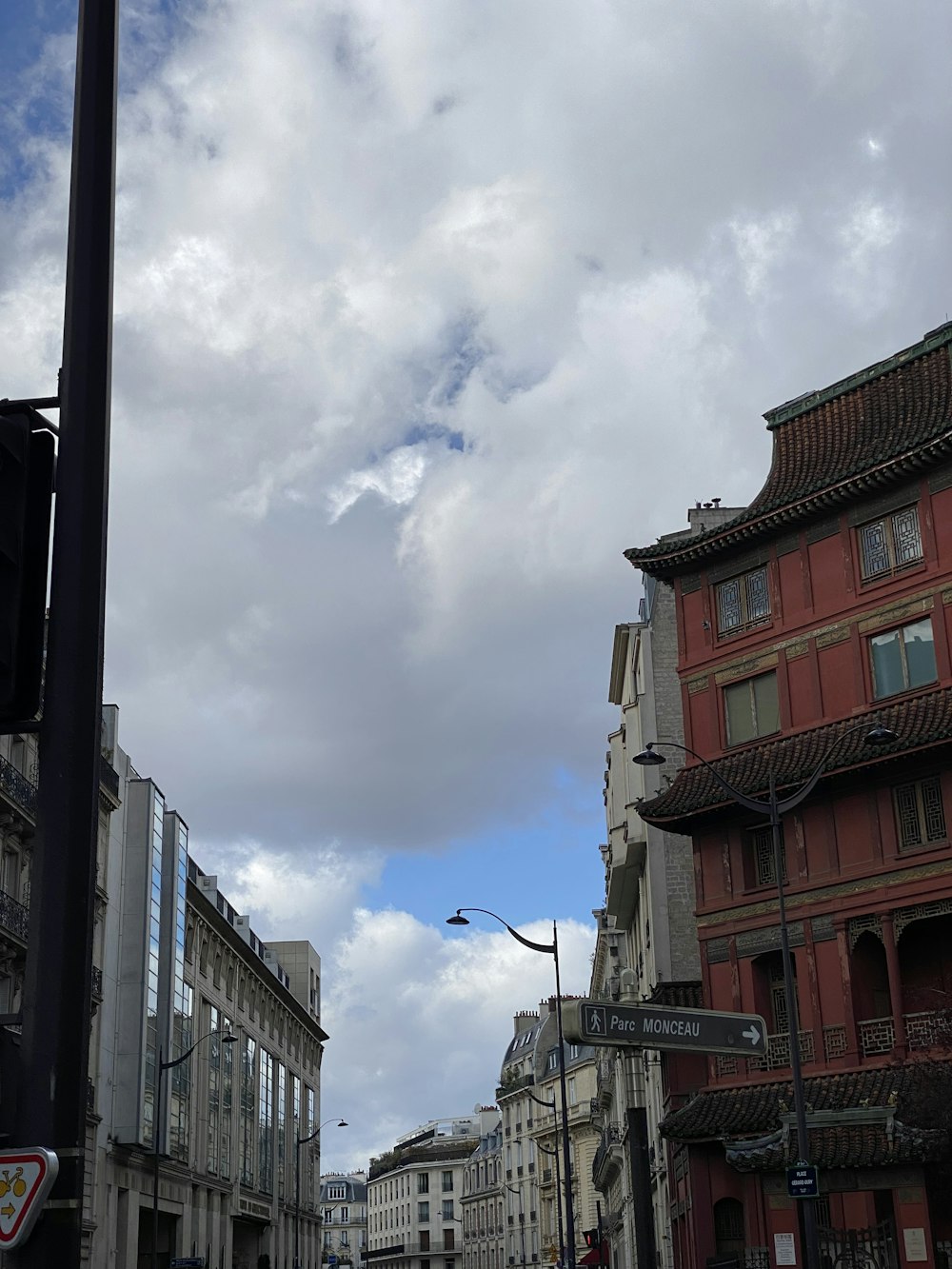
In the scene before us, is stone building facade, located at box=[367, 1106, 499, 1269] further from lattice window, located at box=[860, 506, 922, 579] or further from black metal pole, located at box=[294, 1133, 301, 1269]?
lattice window, located at box=[860, 506, 922, 579]

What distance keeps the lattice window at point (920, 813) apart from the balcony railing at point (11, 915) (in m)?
26.2

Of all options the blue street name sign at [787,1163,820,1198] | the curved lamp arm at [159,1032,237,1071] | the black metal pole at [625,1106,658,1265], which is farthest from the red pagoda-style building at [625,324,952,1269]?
the curved lamp arm at [159,1032,237,1071]

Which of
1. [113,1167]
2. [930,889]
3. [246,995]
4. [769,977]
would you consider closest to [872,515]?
[930,889]

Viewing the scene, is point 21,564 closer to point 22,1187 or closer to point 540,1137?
point 22,1187

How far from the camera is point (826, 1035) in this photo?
119 ft

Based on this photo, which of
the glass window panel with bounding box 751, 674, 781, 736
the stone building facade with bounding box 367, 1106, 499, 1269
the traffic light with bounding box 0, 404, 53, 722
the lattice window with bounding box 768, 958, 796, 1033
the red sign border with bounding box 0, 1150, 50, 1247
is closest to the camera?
the red sign border with bounding box 0, 1150, 50, 1247

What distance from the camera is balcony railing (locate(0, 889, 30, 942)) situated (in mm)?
45281

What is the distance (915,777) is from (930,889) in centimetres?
280

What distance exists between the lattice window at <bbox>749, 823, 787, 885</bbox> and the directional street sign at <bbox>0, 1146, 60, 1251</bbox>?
118 ft

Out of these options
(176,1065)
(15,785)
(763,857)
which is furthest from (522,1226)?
(763,857)

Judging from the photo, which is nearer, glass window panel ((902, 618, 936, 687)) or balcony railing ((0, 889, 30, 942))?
glass window panel ((902, 618, 936, 687))

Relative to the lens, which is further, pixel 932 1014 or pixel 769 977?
pixel 769 977

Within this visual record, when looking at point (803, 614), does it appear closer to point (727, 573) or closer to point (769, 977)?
point (727, 573)

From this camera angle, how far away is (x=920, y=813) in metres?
36.1
